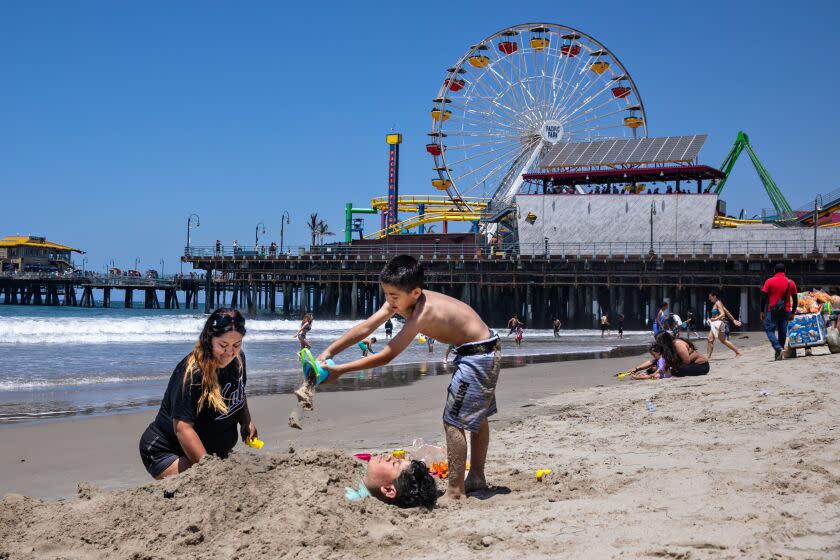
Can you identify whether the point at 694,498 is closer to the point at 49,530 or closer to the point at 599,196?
the point at 49,530

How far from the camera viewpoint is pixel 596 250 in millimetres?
44188

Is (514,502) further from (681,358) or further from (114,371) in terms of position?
(114,371)

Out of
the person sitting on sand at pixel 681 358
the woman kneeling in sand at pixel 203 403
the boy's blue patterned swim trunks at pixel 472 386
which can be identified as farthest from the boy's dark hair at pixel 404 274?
the person sitting on sand at pixel 681 358

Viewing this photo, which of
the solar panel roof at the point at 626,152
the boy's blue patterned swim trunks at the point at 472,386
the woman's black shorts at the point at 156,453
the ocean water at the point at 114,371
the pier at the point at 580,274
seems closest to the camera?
the woman's black shorts at the point at 156,453

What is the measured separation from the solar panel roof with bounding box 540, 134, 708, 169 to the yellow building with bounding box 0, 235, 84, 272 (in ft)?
227

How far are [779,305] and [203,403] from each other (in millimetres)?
9890

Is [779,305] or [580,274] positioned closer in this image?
[779,305]

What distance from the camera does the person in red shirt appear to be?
11.5 meters

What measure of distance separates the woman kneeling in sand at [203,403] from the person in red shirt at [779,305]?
31.0 feet

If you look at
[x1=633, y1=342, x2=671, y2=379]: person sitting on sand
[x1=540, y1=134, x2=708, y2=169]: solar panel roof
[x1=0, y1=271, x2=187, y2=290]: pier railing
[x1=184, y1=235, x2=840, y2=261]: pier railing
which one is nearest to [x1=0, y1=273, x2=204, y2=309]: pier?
[x1=0, y1=271, x2=187, y2=290]: pier railing

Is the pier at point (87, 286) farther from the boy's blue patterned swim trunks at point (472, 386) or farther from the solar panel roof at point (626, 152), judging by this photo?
the boy's blue patterned swim trunks at point (472, 386)

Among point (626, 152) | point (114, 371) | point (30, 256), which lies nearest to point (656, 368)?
point (114, 371)

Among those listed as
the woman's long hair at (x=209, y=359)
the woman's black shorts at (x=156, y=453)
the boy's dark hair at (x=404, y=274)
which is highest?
the boy's dark hair at (x=404, y=274)

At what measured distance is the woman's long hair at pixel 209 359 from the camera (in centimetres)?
395
